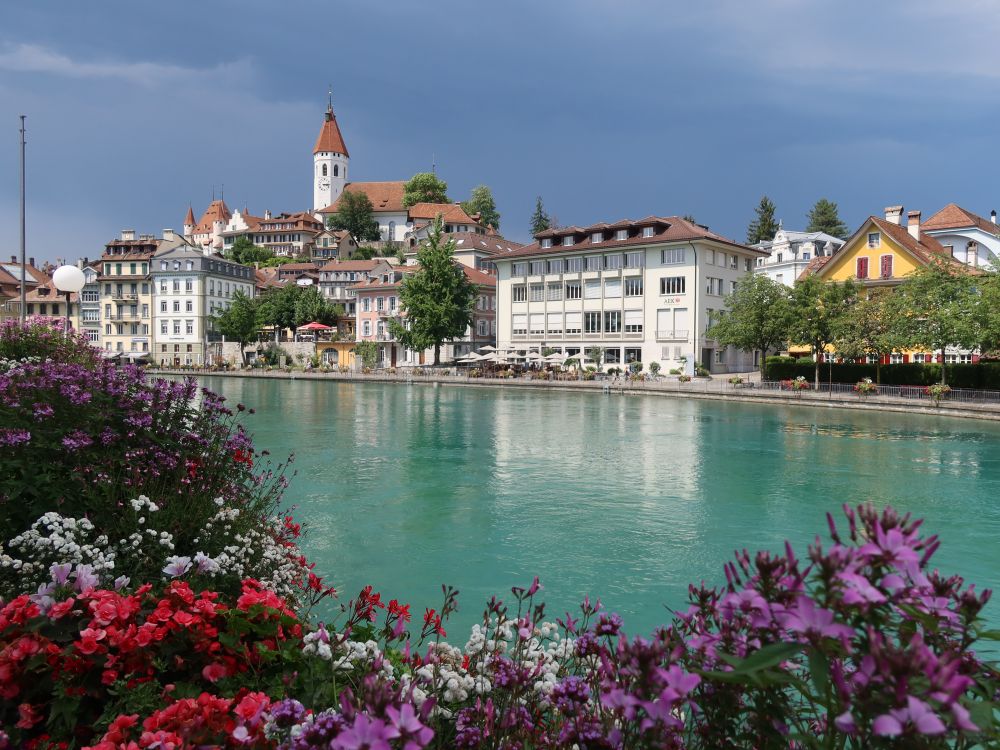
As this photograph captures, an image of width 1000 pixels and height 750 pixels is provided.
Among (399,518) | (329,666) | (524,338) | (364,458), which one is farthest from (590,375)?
(329,666)

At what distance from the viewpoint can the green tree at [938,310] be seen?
3891 centimetres

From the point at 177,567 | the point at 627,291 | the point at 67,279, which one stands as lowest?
the point at 177,567

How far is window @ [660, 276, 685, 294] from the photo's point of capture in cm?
6562

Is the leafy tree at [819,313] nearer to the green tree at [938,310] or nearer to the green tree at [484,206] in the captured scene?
the green tree at [938,310]

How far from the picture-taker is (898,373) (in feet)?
153

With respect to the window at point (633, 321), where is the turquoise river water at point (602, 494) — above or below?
below

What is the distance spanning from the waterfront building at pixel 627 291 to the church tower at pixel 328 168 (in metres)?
97.9

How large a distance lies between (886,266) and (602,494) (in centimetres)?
4843

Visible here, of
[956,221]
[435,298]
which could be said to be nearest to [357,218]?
[435,298]

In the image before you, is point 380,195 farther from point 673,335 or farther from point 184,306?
point 673,335

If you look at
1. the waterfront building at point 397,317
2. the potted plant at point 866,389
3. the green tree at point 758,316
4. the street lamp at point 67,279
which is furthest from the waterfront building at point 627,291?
the street lamp at point 67,279

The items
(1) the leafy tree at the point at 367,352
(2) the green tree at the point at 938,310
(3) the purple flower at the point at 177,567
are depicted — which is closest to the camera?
(3) the purple flower at the point at 177,567

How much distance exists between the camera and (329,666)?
351 cm

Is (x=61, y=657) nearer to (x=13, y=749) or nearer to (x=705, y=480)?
(x=13, y=749)
